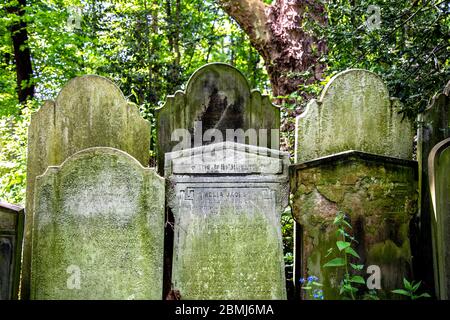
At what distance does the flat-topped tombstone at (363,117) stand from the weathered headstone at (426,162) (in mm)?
135

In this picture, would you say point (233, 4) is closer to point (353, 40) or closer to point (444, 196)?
point (353, 40)

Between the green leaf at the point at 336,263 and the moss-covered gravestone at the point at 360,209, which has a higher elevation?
the moss-covered gravestone at the point at 360,209

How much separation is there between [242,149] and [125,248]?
1.18 m

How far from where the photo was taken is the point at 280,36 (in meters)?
8.49

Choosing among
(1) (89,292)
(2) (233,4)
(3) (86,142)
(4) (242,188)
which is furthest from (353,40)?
(2) (233,4)

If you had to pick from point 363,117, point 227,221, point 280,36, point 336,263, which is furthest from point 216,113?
point 280,36

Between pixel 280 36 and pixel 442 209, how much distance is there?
5.24 meters

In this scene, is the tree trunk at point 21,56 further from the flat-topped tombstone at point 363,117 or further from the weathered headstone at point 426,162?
the weathered headstone at point 426,162

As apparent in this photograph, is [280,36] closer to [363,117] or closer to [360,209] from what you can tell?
[363,117]

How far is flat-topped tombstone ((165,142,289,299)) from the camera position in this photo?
13.2ft

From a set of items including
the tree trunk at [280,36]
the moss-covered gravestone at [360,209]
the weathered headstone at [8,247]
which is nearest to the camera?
the weathered headstone at [8,247]

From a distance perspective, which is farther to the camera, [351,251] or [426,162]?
[426,162]

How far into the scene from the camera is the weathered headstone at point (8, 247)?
3732 millimetres

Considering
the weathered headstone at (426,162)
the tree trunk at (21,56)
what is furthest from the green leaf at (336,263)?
the tree trunk at (21,56)
